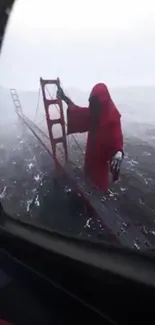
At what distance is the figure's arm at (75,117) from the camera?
1.03 m

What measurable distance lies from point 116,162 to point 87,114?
15 centimetres

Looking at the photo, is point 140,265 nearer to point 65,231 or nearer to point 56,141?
point 65,231

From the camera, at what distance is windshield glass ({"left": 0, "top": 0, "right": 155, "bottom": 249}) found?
0.93m

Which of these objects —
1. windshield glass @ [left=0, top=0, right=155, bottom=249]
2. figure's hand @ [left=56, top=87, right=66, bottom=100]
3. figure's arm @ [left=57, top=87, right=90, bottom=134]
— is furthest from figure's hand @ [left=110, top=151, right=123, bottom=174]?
figure's hand @ [left=56, top=87, right=66, bottom=100]

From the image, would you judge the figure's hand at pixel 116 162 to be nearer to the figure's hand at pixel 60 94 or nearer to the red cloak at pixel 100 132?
the red cloak at pixel 100 132

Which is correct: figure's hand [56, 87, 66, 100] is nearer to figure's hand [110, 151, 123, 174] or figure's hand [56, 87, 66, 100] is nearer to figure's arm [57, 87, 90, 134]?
figure's arm [57, 87, 90, 134]

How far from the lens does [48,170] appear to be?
1.13m

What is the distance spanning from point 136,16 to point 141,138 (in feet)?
0.94

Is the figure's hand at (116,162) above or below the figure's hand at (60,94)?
below

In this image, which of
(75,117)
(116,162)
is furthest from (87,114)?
(116,162)

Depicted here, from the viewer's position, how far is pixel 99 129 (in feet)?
3.30

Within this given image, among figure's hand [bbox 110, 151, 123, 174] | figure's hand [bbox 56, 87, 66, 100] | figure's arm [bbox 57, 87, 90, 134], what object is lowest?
figure's hand [bbox 110, 151, 123, 174]

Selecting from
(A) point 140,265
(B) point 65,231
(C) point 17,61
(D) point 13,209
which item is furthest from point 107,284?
(C) point 17,61

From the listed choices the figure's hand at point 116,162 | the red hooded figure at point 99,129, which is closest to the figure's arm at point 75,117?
the red hooded figure at point 99,129
